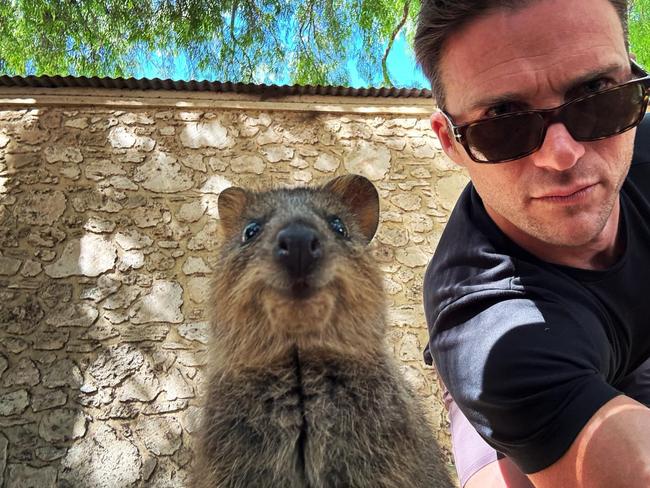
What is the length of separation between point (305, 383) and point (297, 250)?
1.67 feet

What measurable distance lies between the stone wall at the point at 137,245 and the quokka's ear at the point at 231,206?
3.26 meters

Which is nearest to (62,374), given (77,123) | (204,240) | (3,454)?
(3,454)

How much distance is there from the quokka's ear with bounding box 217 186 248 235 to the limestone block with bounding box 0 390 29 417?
14.7ft

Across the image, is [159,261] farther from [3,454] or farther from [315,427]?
[315,427]

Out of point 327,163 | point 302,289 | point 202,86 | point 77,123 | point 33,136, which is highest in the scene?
point 202,86

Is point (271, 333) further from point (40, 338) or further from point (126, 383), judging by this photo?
point (40, 338)

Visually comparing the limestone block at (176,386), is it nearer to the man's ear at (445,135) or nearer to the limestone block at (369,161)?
the limestone block at (369,161)

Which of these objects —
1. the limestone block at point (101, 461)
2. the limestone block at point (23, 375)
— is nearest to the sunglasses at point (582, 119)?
the limestone block at point (101, 461)

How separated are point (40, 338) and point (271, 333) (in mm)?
5115

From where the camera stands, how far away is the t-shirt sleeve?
5.31ft

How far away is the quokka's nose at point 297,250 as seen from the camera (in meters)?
1.89

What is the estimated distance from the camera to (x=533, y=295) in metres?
1.89

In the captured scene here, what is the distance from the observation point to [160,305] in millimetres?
6355

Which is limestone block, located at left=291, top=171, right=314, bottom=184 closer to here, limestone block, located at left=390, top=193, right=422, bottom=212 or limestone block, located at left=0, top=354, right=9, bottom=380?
limestone block, located at left=390, top=193, right=422, bottom=212
